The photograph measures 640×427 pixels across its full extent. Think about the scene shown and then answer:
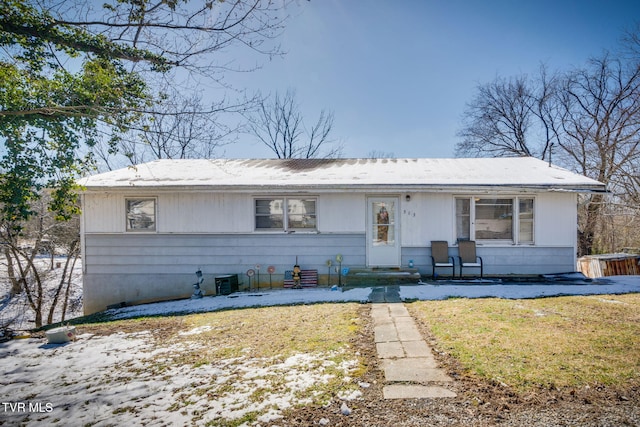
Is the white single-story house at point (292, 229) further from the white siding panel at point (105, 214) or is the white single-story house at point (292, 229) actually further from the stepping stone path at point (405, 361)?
the stepping stone path at point (405, 361)

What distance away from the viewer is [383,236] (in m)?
8.59

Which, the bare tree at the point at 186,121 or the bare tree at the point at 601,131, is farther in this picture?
the bare tree at the point at 601,131

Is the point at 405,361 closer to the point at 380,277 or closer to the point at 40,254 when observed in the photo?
the point at 380,277

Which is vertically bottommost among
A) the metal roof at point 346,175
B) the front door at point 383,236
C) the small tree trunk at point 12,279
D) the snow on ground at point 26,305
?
the snow on ground at point 26,305

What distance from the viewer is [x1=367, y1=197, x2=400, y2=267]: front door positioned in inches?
337

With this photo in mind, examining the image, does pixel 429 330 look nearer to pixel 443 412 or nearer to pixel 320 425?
pixel 443 412

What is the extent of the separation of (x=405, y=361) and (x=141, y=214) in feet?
26.6

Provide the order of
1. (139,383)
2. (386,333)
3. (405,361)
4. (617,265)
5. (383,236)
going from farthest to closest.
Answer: (617,265) → (383,236) → (386,333) → (405,361) → (139,383)

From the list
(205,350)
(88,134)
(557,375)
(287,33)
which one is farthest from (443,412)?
(88,134)

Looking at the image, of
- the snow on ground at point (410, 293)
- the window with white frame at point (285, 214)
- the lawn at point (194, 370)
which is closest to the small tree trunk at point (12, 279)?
the snow on ground at point (410, 293)

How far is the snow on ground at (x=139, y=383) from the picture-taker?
2818 mm

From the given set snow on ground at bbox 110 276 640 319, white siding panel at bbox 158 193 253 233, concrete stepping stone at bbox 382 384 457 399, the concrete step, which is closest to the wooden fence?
snow on ground at bbox 110 276 640 319

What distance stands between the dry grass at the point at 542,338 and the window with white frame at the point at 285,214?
3.78 metres

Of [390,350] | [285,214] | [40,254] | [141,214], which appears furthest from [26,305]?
[390,350]
